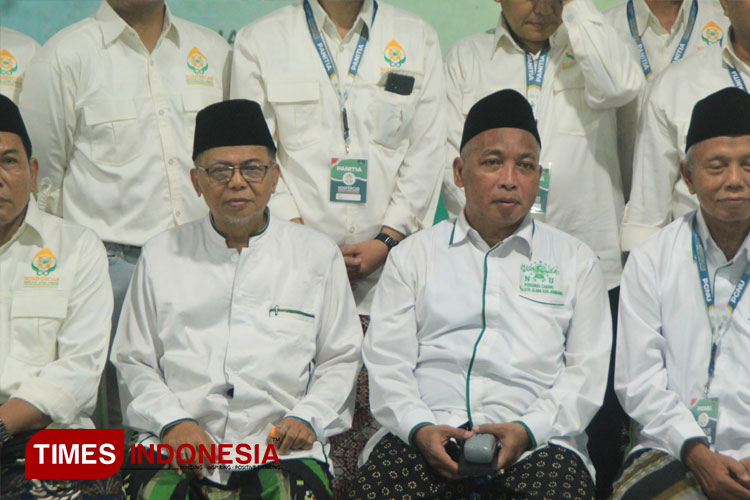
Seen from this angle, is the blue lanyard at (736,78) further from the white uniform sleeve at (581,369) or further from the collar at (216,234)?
the collar at (216,234)

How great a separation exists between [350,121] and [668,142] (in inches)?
51.9

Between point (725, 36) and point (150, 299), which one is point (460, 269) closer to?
point (150, 299)

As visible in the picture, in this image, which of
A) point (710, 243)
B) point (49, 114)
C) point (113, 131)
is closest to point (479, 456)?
point (710, 243)

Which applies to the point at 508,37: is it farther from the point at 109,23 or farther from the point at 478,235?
the point at 109,23

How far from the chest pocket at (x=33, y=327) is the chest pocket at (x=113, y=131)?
2.52ft

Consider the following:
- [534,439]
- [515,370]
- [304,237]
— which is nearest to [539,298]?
[515,370]

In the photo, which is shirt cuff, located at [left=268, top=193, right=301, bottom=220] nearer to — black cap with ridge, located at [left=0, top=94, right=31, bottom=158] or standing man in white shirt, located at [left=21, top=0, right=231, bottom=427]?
standing man in white shirt, located at [left=21, top=0, right=231, bottom=427]

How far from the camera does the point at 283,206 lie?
4.23 m

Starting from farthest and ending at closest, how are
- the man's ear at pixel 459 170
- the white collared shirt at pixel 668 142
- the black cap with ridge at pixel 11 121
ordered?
the white collared shirt at pixel 668 142 < the man's ear at pixel 459 170 < the black cap with ridge at pixel 11 121

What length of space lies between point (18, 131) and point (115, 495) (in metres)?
1.39

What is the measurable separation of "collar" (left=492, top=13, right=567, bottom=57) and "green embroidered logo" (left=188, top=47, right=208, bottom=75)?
1.28m

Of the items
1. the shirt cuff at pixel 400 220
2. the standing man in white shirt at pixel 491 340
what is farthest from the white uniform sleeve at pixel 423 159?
the standing man in white shirt at pixel 491 340

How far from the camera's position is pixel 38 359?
3.74 metres

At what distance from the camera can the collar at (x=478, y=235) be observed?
378 cm
